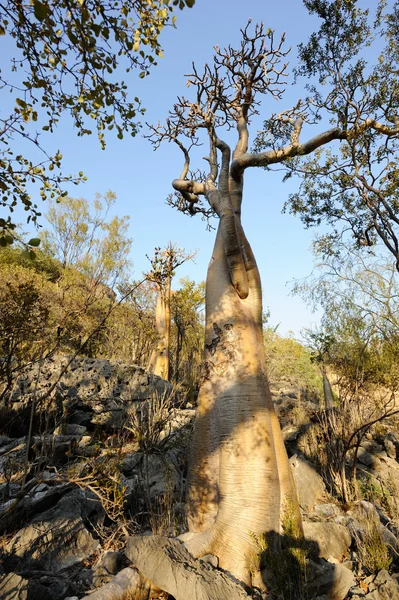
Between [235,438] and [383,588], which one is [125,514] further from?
[383,588]

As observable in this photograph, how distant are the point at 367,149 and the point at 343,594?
785 cm

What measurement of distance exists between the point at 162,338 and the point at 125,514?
6.75 meters

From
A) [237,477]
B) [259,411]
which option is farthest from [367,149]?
[237,477]

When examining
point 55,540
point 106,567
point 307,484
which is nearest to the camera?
point 106,567

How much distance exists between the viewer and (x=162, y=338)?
1077cm

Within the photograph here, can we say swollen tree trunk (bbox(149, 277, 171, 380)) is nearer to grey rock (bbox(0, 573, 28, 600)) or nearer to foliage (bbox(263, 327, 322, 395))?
grey rock (bbox(0, 573, 28, 600))

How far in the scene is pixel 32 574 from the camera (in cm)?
278

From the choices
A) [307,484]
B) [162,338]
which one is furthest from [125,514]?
[162,338]

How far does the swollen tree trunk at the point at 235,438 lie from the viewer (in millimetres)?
3115

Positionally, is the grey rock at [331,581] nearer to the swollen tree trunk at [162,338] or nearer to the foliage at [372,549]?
the foliage at [372,549]

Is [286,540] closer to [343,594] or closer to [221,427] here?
[343,594]

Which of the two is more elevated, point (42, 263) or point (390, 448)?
point (42, 263)

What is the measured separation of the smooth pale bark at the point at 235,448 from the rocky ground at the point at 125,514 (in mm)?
301

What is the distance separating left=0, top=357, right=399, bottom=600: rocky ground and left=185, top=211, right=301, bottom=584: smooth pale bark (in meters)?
0.30
